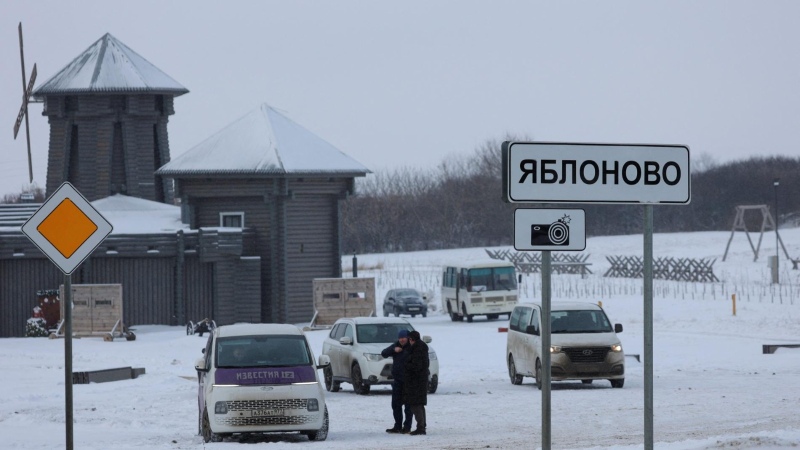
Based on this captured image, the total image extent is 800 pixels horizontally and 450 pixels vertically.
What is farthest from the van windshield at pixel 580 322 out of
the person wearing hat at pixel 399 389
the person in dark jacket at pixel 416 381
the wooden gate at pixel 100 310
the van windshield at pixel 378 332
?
the wooden gate at pixel 100 310

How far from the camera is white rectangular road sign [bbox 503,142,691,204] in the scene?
8500 millimetres

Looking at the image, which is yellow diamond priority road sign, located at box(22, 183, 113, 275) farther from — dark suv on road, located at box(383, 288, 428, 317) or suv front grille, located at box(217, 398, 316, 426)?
dark suv on road, located at box(383, 288, 428, 317)

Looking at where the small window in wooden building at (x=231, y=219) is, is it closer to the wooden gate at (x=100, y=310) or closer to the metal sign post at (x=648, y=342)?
the wooden gate at (x=100, y=310)

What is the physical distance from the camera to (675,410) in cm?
2083

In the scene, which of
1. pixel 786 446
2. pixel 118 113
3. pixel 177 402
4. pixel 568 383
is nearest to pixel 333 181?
pixel 118 113

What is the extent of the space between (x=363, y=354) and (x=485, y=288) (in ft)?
88.0

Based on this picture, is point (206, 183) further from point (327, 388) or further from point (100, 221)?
point (100, 221)

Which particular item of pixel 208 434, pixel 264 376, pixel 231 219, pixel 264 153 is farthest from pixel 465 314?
pixel 208 434

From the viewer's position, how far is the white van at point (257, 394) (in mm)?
17203

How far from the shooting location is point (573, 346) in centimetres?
2514

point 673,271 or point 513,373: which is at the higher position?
point 673,271

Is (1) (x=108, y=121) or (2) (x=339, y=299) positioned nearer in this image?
(2) (x=339, y=299)

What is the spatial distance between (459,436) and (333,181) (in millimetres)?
34120

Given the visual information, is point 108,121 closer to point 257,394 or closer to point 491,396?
point 491,396
